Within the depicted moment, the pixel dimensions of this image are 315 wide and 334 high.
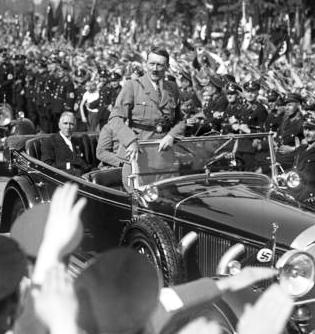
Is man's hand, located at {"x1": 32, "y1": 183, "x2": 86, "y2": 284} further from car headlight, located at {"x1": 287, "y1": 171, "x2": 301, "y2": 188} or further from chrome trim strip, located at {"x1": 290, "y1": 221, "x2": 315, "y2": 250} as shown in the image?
car headlight, located at {"x1": 287, "y1": 171, "x2": 301, "y2": 188}

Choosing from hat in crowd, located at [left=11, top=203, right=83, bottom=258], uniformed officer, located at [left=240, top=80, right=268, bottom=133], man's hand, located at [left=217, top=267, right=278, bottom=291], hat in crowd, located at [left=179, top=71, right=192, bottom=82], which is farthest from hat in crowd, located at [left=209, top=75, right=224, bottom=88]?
hat in crowd, located at [left=11, top=203, right=83, bottom=258]

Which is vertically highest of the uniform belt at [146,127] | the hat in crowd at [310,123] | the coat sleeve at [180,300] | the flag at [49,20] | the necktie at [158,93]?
A: the flag at [49,20]

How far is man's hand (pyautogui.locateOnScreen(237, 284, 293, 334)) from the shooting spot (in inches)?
60.7

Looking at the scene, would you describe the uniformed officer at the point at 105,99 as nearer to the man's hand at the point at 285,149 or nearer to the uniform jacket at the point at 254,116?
the uniform jacket at the point at 254,116

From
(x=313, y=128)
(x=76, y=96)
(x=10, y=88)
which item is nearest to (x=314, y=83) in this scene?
(x=76, y=96)

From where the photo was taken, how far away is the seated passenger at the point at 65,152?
6645 mm

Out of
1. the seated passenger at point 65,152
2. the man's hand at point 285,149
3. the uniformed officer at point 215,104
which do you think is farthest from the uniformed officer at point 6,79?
the seated passenger at point 65,152

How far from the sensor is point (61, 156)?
22.1 ft

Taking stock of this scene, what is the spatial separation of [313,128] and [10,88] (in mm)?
12225

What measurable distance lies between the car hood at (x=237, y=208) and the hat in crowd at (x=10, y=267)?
273 centimetres

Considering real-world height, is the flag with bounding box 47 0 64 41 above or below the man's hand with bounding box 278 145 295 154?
above

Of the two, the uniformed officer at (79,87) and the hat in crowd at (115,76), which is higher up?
the hat in crowd at (115,76)

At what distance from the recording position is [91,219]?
5.40 m

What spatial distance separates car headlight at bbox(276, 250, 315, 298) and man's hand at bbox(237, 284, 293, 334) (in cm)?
207
